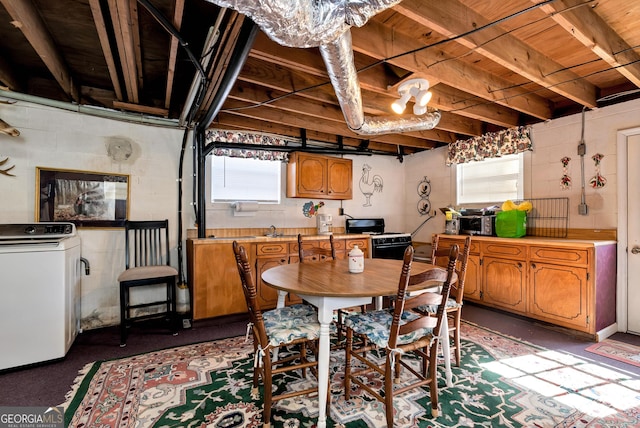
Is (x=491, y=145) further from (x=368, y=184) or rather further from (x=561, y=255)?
(x=368, y=184)

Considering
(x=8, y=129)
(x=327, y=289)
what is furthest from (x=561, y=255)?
(x=8, y=129)

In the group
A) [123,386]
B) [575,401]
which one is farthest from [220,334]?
[575,401]

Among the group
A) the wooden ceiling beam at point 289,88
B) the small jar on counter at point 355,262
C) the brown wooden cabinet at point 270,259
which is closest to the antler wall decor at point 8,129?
the wooden ceiling beam at point 289,88

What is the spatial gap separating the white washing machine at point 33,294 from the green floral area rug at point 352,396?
0.44m

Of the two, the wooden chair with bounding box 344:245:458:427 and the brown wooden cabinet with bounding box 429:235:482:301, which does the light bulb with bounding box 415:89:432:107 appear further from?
the brown wooden cabinet with bounding box 429:235:482:301

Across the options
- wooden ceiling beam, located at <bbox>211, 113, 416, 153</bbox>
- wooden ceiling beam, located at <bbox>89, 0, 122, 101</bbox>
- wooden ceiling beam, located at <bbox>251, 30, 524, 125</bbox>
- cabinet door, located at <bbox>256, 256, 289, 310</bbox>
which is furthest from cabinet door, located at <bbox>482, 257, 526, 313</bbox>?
wooden ceiling beam, located at <bbox>89, 0, 122, 101</bbox>

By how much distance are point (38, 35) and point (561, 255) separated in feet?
15.7

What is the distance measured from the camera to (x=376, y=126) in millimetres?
3170

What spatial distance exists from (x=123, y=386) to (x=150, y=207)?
A: 2011 mm

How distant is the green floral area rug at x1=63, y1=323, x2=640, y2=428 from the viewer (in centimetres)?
175

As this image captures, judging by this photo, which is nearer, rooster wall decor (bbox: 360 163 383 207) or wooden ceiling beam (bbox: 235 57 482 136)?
wooden ceiling beam (bbox: 235 57 482 136)

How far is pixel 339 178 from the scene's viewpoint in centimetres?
463

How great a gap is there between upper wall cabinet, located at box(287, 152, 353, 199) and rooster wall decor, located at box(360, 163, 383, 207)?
524mm

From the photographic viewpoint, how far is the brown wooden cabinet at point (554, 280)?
9.48 ft
